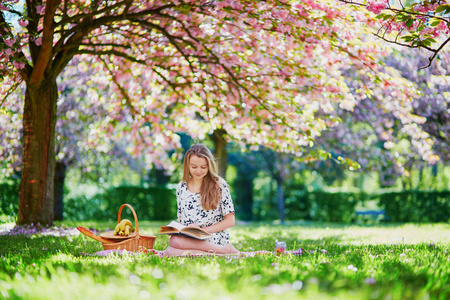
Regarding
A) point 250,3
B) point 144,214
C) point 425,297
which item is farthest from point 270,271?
point 144,214

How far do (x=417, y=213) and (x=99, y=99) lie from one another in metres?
11.1

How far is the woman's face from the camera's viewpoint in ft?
16.9

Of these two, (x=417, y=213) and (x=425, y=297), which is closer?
(x=425, y=297)

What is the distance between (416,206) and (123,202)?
10.2m

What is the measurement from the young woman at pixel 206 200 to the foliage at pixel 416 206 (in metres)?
12.0

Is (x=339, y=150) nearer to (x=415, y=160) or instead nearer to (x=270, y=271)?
(x=415, y=160)

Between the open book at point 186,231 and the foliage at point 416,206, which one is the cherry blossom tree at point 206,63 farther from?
the foliage at point 416,206

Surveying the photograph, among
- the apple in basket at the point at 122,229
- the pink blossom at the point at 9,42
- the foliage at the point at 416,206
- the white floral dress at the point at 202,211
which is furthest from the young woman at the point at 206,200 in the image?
the foliage at the point at 416,206

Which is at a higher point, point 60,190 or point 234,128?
point 234,128

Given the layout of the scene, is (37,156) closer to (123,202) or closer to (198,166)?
(198,166)

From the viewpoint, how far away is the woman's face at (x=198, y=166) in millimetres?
5148

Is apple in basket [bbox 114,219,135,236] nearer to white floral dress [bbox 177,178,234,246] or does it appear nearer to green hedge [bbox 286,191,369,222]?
white floral dress [bbox 177,178,234,246]

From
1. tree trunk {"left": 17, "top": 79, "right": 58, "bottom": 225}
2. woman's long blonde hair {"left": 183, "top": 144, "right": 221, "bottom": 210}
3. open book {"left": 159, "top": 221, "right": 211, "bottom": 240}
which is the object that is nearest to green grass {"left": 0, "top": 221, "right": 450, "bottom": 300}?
open book {"left": 159, "top": 221, "right": 211, "bottom": 240}

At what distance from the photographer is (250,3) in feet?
21.1
